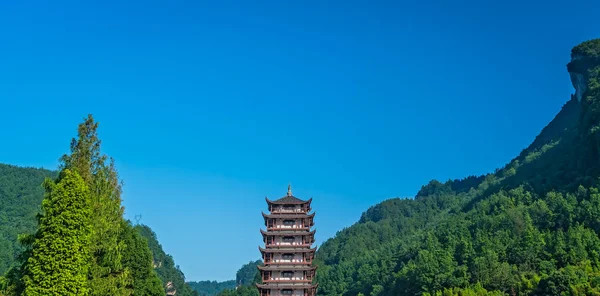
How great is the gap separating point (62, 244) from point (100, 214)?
16.2 feet

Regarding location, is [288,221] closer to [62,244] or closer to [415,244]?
[62,244]

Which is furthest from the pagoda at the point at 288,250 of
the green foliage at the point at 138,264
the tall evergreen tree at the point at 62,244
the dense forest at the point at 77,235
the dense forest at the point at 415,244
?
the tall evergreen tree at the point at 62,244

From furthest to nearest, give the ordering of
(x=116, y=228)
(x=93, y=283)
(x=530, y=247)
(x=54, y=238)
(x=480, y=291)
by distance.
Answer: (x=530, y=247) → (x=480, y=291) → (x=116, y=228) → (x=93, y=283) → (x=54, y=238)

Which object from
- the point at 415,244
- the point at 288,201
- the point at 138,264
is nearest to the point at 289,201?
the point at 288,201

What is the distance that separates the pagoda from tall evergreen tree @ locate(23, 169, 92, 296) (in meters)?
33.5

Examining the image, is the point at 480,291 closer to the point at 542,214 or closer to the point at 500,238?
the point at 500,238

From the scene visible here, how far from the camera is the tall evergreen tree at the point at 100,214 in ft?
121

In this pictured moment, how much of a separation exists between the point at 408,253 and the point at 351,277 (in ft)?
71.9

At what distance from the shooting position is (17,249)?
503 feet

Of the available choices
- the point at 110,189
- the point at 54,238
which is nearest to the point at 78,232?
the point at 54,238

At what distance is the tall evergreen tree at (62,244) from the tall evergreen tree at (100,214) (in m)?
1.91

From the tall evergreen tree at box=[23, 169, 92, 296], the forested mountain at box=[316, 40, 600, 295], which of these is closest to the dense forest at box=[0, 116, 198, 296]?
the tall evergreen tree at box=[23, 169, 92, 296]

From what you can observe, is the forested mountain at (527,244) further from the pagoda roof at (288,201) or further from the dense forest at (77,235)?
the dense forest at (77,235)

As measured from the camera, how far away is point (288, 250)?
67562 mm
